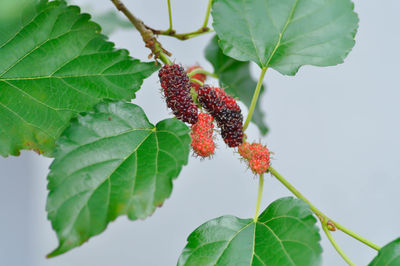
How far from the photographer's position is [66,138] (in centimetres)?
39

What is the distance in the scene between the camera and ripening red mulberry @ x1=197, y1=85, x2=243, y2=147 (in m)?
0.45

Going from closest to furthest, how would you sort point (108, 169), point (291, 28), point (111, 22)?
point (108, 169) < point (291, 28) < point (111, 22)

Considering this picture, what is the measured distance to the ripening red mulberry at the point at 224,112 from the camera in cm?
45

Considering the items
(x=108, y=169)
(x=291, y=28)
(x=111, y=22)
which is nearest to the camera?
(x=108, y=169)

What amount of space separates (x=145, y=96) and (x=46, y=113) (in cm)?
92

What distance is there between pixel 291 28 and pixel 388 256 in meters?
0.25

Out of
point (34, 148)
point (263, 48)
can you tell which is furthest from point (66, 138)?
point (263, 48)

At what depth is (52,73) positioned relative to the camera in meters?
0.44

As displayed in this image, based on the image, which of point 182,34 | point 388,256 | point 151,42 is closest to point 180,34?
point 182,34

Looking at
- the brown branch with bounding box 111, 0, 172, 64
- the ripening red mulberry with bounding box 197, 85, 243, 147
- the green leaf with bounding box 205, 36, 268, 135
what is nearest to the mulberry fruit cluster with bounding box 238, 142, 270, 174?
the ripening red mulberry with bounding box 197, 85, 243, 147

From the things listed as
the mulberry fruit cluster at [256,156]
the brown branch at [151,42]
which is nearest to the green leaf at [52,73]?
the brown branch at [151,42]

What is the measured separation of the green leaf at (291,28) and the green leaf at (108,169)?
0.44 ft

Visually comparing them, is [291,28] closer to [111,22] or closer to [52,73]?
[52,73]

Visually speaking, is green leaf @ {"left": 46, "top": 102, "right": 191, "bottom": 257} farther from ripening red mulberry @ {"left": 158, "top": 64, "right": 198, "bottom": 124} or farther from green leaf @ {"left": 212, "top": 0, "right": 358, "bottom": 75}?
green leaf @ {"left": 212, "top": 0, "right": 358, "bottom": 75}
